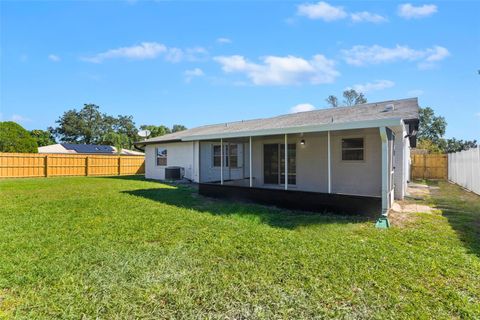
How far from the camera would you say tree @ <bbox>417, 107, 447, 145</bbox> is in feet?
125

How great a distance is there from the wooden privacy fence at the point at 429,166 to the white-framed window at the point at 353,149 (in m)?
11.9

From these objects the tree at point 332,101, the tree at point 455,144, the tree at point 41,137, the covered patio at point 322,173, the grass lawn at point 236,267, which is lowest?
the grass lawn at point 236,267

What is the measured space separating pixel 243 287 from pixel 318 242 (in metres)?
2.12

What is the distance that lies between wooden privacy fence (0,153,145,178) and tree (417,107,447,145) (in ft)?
121

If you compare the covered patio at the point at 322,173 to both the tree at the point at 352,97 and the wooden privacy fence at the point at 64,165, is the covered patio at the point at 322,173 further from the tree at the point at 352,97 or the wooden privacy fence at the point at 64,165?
the tree at the point at 352,97

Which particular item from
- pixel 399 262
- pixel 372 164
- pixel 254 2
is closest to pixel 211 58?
pixel 254 2

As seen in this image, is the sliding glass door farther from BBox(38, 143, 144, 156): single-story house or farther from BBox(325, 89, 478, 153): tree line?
BBox(325, 89, 478, 153): tree line

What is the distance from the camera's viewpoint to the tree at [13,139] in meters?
26.5

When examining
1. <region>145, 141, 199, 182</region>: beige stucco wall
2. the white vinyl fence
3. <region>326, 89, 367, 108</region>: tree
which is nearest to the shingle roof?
<region>145, 141, 199, 182</region>: beige stucco wall

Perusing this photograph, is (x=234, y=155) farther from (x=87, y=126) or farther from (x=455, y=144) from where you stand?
(x=87, y=126)

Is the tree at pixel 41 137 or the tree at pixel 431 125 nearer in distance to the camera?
the tree at pixel 431 125

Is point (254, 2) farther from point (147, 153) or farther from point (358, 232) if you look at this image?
point (147, 153)

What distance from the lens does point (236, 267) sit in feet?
12.9

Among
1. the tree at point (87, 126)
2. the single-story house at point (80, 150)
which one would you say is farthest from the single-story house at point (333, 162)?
the tree at point (87, 126)
